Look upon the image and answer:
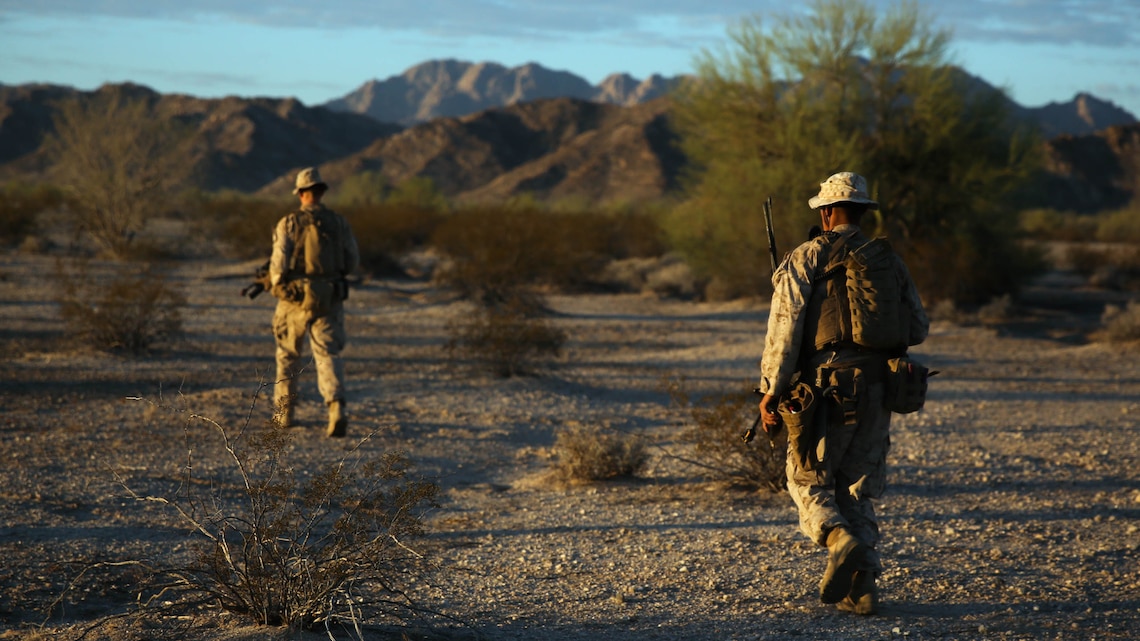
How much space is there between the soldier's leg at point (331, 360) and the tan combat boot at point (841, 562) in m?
4.73

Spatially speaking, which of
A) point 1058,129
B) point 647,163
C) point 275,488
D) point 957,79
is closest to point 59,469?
point 275,488

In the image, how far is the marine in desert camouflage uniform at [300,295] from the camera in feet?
27.0

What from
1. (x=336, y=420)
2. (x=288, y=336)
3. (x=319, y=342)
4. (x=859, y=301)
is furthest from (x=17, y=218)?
(x=859, y=301)

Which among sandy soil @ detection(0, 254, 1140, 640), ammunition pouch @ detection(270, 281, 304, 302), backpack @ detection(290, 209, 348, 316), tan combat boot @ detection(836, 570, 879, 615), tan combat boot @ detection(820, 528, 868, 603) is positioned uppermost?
backpack @ detection(290, 209, 348, 316)

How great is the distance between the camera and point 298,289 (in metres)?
8.23

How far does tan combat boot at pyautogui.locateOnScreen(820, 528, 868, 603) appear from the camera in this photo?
4324mm

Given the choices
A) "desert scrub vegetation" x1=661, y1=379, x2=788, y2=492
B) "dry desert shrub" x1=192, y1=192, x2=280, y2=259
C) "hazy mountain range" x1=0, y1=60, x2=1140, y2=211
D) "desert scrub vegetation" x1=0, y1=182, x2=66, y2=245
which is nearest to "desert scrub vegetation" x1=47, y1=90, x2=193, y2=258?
"desert scrub vegetation" x1=0, y1=182, x2=66, y2=245

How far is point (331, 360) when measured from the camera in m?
8.19

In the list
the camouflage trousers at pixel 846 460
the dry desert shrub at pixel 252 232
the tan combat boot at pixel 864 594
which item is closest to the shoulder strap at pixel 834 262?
the camouflage trousers at pixel 846 460

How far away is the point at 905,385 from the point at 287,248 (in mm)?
5349

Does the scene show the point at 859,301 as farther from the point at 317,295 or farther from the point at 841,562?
the point at 317,295

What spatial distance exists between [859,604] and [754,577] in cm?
75

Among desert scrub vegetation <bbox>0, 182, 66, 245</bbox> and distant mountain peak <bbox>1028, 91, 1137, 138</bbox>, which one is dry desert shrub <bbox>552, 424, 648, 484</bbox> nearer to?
desert scrub vegetation <bbox>0, 182, 66, 245</bbox>

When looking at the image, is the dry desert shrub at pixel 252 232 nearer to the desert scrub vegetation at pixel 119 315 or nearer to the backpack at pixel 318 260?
the desert scrub vegetation at pixel 119 315
